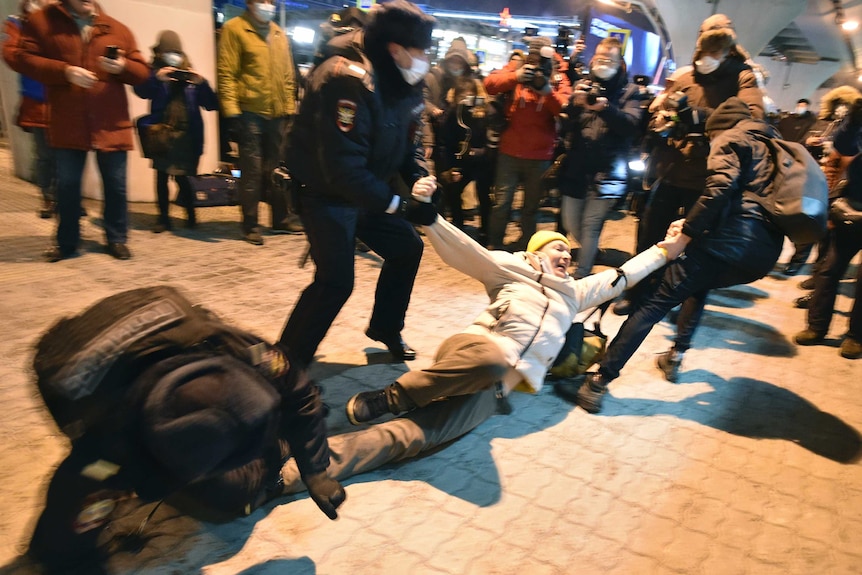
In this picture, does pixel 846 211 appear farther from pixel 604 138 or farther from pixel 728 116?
pixel 604 138

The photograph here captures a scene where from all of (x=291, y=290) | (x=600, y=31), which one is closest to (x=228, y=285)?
(x=291, y=290)

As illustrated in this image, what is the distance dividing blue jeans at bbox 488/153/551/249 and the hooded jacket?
6.95 ft

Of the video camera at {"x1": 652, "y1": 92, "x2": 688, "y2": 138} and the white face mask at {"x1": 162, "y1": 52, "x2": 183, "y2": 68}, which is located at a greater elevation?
the white face mask at {"x1": 162, "y1": 52, "x2": 183, "y2": 68}

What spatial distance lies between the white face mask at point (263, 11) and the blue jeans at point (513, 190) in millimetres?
2406

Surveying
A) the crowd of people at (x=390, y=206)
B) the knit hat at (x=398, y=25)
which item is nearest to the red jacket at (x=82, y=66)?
the crowd of people at (x=390, y=206)

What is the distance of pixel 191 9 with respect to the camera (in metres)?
6.16

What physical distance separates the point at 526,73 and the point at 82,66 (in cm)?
344

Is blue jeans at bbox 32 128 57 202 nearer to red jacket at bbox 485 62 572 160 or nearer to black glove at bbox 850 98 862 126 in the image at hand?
red jacket at bbox 485 62 572 160

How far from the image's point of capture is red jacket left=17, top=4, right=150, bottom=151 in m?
3.85

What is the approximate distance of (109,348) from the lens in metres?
1.28

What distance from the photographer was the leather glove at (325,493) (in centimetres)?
169

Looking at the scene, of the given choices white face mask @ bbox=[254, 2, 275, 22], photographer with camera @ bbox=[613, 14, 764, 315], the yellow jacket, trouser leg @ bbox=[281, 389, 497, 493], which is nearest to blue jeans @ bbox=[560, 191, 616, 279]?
photographer with camera @ bbox=[613, 14, 764, 315]

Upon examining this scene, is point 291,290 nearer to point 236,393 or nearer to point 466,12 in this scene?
point 236,393

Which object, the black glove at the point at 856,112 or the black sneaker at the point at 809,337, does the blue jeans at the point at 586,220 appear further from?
the black glove at the point at 856,112
